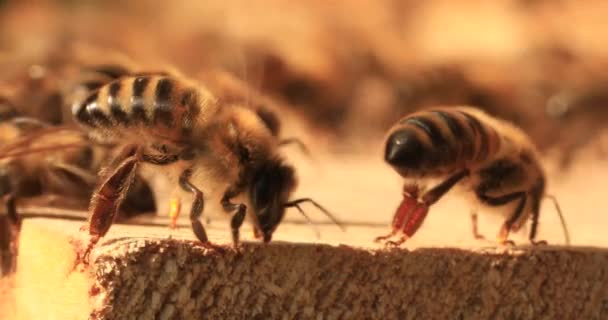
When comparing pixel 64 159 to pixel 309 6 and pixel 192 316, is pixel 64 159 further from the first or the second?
pixel 309 6

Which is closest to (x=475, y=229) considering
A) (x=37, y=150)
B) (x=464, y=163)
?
(x=464, y=163)

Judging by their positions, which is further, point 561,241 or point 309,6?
point 309,6

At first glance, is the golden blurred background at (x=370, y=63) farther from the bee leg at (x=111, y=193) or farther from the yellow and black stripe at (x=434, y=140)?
the bee leg at (x=111, y=193)

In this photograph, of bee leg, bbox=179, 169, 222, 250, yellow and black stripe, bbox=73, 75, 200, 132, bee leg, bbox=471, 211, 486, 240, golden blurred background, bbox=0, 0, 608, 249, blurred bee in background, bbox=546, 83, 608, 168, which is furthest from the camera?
blurred bee in background, bbox=546, 83, 608, 168

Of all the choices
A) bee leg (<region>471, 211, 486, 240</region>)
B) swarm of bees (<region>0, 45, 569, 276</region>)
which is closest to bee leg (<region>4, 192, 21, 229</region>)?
swarm of bees (<region>0, 45, 569, 276</region>)

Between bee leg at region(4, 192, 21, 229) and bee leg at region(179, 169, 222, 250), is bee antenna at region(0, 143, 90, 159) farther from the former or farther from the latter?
bee leg at region(179, 169, 222, 250)

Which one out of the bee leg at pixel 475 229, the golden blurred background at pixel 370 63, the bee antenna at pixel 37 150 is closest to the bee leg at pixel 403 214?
the bee leg at pixel 475 229

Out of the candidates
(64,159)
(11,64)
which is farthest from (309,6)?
(64,159)
